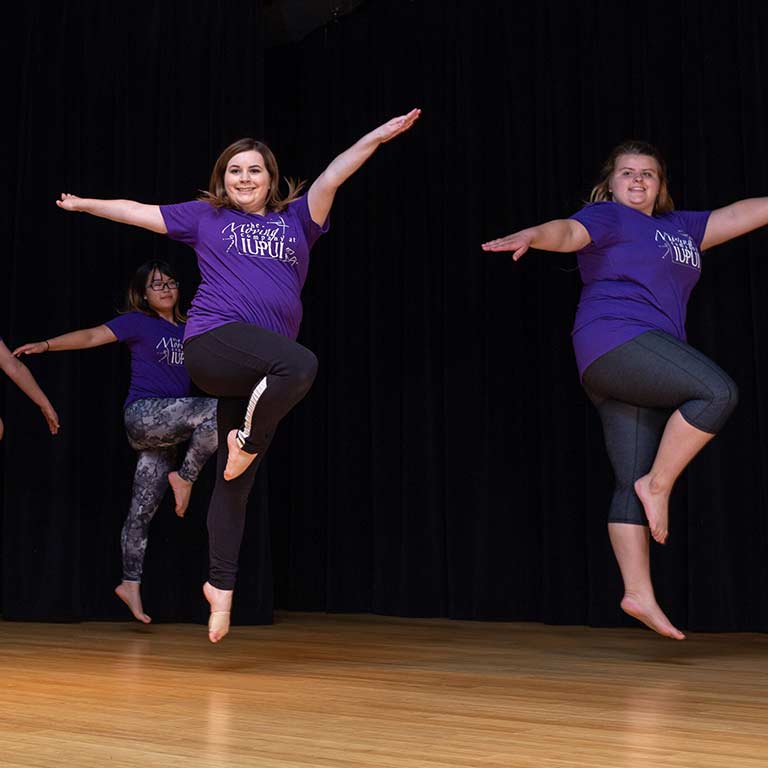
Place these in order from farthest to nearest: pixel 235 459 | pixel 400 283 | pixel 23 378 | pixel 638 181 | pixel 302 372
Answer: pixel 400 283
pixel 23 378
pixel 638 181
pixel 235 459
pixel 302 372

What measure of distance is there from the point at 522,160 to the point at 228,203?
1866 millimetres

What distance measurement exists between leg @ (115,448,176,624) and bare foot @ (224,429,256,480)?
1627 millimetres

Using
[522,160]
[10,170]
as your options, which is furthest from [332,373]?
[10,170]

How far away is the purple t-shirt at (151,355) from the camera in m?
4.66

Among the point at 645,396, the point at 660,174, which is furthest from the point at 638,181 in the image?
the point at 645,396

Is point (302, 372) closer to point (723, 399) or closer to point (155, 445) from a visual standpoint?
point (723, 399)

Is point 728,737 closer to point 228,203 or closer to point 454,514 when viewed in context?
point 228,203

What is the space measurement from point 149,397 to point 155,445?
215 millimetres

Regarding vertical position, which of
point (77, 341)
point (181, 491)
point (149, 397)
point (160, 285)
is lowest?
point (181, 491)

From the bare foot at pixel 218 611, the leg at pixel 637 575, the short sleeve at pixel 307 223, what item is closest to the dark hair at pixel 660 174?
the short sleeve at pixel 307 223

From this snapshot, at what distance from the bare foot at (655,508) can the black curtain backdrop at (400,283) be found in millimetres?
1116

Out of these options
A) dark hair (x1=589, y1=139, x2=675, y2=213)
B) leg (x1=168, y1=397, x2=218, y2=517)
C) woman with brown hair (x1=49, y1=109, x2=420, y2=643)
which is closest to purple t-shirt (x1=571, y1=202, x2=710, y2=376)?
dark hair (x1=589, y1=139, x2=675, y2=213)

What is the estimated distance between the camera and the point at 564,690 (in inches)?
96.3

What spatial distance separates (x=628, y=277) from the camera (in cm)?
329
